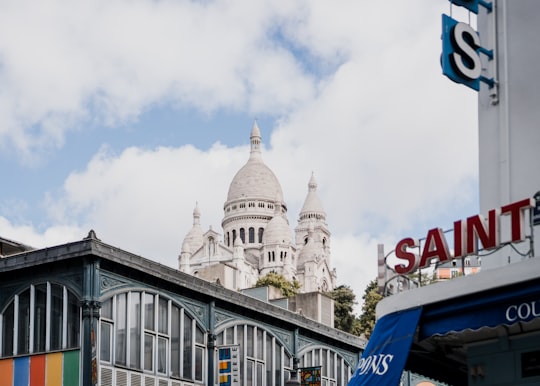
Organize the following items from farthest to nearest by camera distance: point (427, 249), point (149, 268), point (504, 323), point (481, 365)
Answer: point (149, 268)
point (481, 365)
point (427, 249)
point (504, 323)

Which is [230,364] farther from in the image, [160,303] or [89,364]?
[89,364]

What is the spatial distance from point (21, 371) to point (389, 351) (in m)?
22.7

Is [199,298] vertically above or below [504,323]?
above

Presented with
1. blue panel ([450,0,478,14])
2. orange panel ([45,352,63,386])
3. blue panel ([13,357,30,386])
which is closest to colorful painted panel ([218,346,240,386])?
orange panel ([45,352,63,386])

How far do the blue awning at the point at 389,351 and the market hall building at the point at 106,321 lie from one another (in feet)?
61.0

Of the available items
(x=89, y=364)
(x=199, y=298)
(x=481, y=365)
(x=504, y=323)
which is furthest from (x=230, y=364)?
(x=504, y=323)

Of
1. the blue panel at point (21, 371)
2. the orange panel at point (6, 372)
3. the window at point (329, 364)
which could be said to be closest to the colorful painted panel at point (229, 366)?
the blue panel at point (21, 371)

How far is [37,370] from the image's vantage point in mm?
42812

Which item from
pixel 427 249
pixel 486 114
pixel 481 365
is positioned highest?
pixel 486 114

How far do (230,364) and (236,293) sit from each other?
156 inches

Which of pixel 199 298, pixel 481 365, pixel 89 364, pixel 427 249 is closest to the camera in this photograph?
pixel 427 249

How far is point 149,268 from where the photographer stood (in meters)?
44.8

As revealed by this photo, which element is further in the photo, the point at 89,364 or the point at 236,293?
the point at 236,293

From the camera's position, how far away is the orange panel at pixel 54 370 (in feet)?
138
